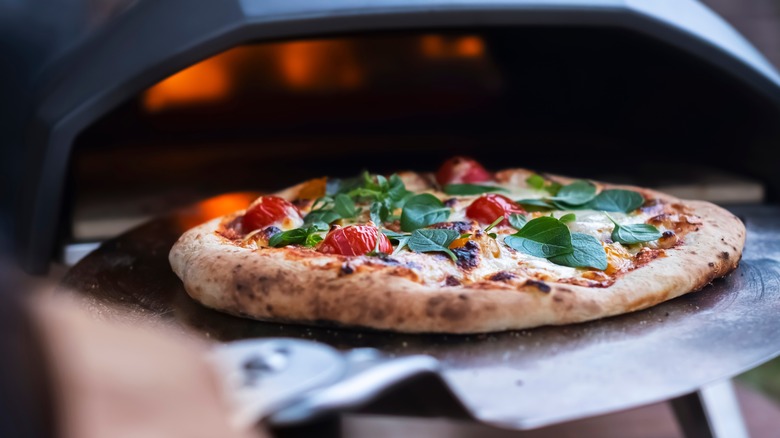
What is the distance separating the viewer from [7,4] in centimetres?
245

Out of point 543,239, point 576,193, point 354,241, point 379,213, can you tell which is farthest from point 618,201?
point 354,241

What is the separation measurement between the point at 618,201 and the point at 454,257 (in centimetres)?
45

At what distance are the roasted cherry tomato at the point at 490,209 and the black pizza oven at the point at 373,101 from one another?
32cm

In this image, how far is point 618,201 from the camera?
153cm

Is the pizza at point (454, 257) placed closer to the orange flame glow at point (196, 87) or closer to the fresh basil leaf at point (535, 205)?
the fresh basil leaf at point (535, 205)

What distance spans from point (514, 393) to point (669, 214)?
2.34ft

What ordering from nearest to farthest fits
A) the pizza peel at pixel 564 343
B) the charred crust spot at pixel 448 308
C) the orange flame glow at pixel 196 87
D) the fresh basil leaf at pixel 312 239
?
the pizza peel at pixel 564 343
the charred crust spot at pixel 448 308
the fresh basil leaf at pixel 312 239
the orange flame glow at pixel 196 87

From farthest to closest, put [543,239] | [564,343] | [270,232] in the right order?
[270,232]
[543,239]
[564,343]

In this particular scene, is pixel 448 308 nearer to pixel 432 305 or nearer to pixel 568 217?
pixel 432 305

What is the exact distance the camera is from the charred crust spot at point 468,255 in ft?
4.00

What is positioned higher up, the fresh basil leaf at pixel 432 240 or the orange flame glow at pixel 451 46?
the orange flame glow at pixel 451 46

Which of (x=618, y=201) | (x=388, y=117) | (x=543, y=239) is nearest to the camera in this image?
(x=543, y=239)

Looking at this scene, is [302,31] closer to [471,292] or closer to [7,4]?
[471,292]

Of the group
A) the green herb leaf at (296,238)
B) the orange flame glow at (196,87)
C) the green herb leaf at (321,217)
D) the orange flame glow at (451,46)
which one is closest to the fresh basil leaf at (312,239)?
the green herb leaf at (296,238)
